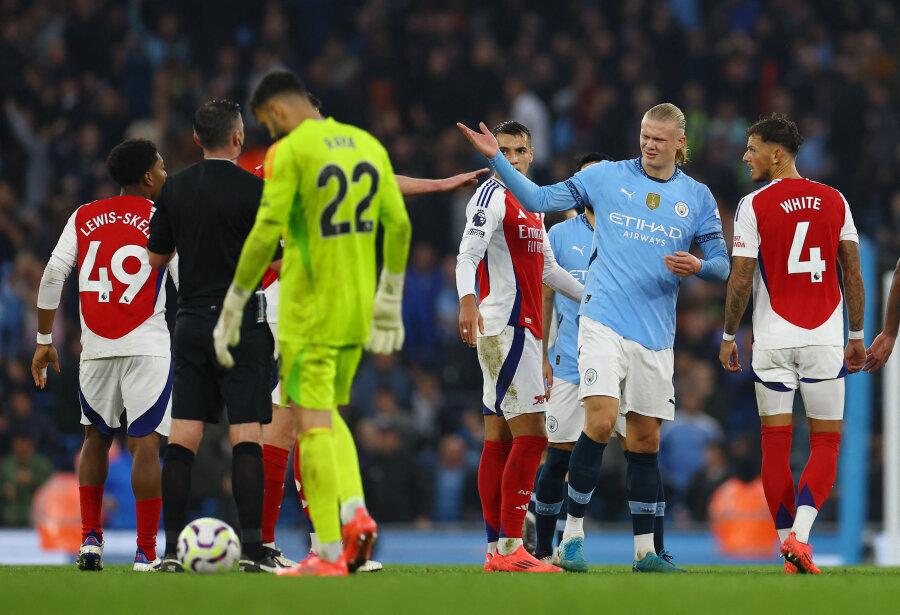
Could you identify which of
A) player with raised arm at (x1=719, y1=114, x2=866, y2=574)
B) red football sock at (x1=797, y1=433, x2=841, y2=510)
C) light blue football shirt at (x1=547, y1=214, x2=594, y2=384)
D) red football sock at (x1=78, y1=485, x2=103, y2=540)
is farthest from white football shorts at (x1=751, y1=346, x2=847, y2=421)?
red football sock at (x1=78, y1=485, x2=103, y2=540)

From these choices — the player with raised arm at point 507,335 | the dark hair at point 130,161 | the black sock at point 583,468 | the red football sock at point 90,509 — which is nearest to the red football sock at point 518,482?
the player with raised arm at point 507,335

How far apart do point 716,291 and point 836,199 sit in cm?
859

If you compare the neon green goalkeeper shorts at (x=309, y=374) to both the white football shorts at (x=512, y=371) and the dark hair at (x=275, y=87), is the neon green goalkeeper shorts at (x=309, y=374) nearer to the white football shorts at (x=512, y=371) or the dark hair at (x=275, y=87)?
the dark hair at (x=275, y=87)

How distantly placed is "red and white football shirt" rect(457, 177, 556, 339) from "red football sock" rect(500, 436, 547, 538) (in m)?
0.73

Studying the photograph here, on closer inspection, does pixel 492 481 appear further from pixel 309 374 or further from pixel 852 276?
pixel 852 276

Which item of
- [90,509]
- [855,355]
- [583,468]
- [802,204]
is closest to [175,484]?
[90,509]

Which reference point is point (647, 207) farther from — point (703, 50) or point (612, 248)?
point (703, 50)

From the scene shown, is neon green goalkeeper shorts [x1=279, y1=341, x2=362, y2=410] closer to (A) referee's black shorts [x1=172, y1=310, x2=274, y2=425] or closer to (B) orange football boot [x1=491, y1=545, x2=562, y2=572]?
(A) referee's black shorts [x1=172, y1=310, x2=274, y2=425]

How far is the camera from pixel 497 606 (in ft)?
17.0

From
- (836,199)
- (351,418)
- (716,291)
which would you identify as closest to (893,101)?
(716,291)

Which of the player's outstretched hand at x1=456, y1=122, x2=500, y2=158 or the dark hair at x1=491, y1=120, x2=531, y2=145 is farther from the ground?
the dark hair at x1=491, y1=120, x2=531, y2=145

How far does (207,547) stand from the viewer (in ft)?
21.7

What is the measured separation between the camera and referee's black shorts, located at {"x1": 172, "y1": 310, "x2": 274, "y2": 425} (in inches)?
274

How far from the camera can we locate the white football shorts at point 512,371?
7977mm
